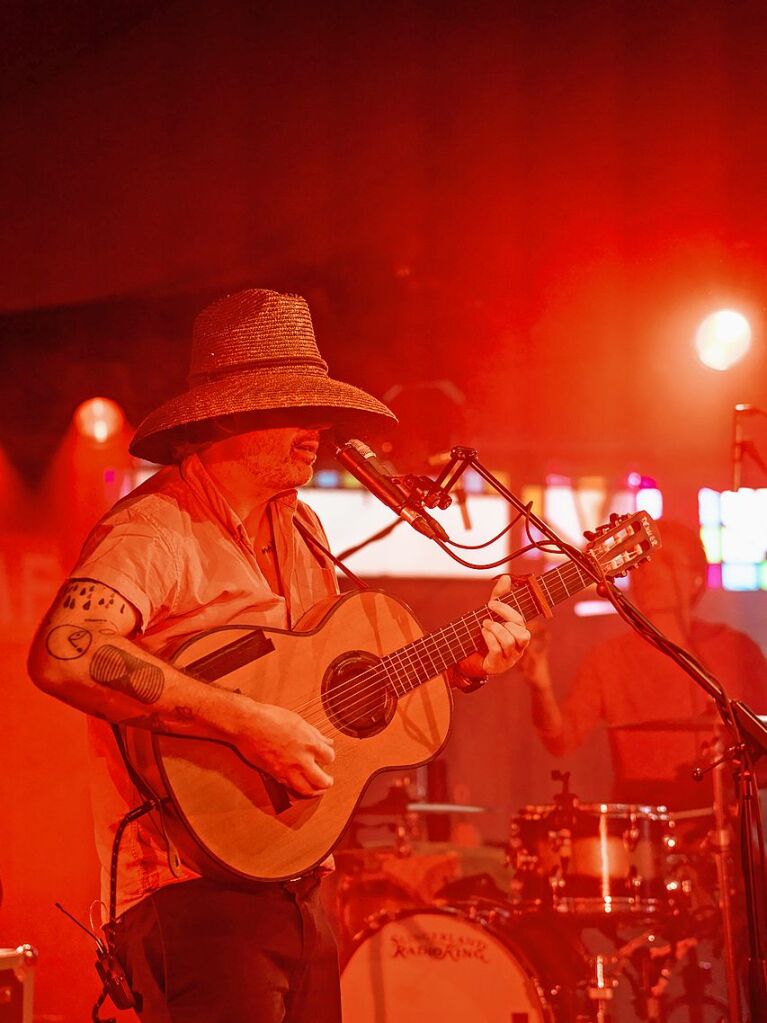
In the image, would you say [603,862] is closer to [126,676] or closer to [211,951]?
[211,951]

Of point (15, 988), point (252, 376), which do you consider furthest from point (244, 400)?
point (15, 988)

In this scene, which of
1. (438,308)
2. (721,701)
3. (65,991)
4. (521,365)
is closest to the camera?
(721,701)

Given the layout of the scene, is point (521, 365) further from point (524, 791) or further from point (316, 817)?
point (316, 817)

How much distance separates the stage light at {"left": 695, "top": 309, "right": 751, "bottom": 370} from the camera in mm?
7043

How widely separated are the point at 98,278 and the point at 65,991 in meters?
3.91

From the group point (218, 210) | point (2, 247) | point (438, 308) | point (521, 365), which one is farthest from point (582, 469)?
point (2, 247)

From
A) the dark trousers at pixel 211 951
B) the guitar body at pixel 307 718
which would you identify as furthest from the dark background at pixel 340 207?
the dark trousers at pixel 211 951

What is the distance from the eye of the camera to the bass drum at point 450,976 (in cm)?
466

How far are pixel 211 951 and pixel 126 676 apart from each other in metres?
0.65

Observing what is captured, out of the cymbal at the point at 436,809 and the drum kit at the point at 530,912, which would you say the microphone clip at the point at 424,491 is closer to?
the drum kit at the point at 530,912

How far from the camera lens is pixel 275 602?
2.86 m

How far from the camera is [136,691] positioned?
238 centimetres

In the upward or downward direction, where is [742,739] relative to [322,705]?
downward

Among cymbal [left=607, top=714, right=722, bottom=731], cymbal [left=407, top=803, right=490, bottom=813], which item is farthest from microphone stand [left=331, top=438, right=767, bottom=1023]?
cymbal [left=407, top=803, right=490, bottom=813]
